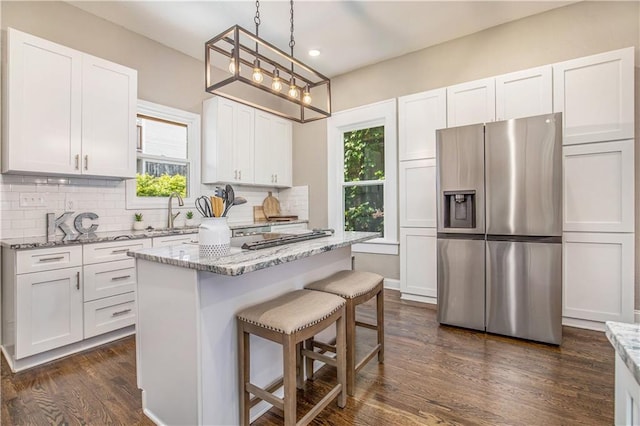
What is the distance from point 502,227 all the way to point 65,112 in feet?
12.7

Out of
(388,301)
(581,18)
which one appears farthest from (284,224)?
(581,18)

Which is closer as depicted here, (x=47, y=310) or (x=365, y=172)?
(x=47, y=310)

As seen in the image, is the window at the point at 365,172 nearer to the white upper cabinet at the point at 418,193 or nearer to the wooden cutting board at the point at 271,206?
the white upper cabinet at the point at 418,193

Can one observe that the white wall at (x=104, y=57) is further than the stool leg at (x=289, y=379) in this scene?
Yes

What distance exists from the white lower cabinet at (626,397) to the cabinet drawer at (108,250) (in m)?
3.18

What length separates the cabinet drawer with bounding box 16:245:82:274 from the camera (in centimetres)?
221

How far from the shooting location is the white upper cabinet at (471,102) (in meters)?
3.28

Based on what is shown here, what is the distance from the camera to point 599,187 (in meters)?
2.80

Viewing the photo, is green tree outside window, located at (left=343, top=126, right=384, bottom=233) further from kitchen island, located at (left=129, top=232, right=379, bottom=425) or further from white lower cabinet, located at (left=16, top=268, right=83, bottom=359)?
white lower cabinet, located at (left=16, top=268, right=83, bottom=359)

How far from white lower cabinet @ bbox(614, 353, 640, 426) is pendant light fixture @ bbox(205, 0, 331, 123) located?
77.0 inches

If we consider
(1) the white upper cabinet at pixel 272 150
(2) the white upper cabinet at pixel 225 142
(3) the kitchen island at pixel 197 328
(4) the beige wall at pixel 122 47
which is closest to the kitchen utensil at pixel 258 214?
(1) the white upper cabinet at pixel 272 150

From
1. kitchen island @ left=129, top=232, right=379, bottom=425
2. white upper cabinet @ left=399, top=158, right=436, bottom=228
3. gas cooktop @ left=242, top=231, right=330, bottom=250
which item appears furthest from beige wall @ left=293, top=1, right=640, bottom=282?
kitchen island @ left=129, top=232, right=379, bottom=425

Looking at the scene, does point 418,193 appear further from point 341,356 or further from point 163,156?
point 163,156

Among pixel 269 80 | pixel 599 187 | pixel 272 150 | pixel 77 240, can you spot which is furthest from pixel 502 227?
pixel 269 80
